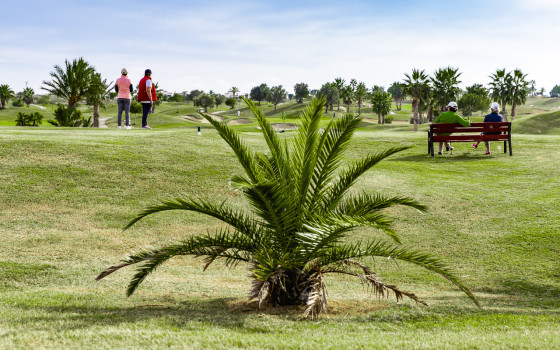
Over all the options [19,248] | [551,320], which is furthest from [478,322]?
[19,248]

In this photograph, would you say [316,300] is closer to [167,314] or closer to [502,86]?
[167,314]

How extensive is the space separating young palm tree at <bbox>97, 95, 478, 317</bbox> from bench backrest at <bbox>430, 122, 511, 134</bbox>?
1307 centimetres

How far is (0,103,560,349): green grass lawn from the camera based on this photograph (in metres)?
5.18

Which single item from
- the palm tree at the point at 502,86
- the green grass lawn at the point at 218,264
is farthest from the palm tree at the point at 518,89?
the green grass lawn at the point at 218,264

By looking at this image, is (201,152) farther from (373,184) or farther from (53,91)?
(53,91)

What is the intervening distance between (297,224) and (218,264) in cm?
377

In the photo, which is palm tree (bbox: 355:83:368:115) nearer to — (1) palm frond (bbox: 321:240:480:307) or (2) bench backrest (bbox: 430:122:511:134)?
(2) bench backrest (bbox: 430:122:511:134)

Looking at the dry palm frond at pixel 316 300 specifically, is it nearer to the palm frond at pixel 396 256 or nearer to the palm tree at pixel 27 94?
the palm frond at pixel 396 256

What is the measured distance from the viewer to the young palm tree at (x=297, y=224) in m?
6.30

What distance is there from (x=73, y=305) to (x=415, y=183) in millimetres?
11248

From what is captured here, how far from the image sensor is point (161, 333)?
495 cm

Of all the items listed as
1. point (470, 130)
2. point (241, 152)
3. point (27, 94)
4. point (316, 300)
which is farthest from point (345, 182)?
point (27, 94)

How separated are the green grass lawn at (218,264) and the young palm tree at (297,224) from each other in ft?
1.37

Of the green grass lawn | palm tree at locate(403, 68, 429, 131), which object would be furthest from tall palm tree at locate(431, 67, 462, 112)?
the green grass lawn
